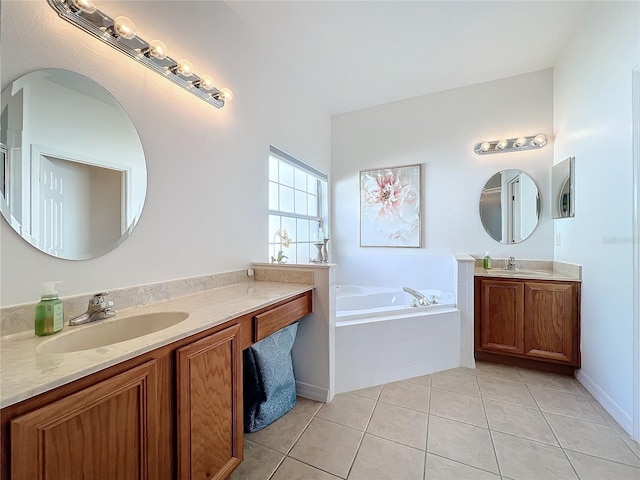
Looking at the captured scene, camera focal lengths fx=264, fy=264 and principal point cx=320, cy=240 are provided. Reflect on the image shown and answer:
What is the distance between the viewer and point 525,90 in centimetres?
276

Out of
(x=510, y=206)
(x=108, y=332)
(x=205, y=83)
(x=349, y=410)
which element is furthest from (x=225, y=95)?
(x=510, y=206)

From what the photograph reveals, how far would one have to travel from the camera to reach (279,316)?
1509 mm

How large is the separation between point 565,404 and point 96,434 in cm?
261

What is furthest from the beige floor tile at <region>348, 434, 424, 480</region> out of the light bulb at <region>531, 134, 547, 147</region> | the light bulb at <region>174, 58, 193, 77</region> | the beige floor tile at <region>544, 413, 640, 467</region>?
the light bulb at <region>531, 134, 547, 147</region>

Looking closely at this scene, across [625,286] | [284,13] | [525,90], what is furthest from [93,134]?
[525,90]

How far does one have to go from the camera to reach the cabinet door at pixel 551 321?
215 centimetres

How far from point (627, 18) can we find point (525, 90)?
1238 millimetres

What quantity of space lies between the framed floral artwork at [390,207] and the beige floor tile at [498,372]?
1391 millimetres

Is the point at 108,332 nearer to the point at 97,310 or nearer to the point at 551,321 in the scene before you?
the point at 97,310

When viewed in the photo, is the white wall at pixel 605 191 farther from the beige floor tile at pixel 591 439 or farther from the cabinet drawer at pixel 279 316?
the cabinet drawer at pixel 279 316

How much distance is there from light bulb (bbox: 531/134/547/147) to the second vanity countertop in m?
2.95

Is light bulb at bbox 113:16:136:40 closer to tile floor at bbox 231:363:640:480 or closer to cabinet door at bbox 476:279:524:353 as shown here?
tile floor at bbox 231:363:640:480

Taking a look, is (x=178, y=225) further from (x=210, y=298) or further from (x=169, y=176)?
(x=210, y=298)

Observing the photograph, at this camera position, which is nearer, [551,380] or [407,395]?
[407,395]
